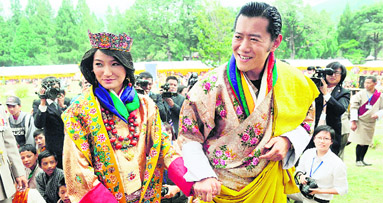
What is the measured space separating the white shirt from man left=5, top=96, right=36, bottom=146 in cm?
420

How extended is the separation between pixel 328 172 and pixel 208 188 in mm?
2304

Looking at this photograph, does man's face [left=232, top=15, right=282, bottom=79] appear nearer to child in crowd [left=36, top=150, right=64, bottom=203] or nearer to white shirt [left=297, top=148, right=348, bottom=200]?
white shirt [left=297, top=148, right=348, bottom=200]

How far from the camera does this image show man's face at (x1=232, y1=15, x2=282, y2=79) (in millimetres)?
1614

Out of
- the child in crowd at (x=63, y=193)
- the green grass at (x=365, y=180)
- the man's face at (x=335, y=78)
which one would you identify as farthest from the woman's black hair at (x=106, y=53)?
the green grass at (x=365, y=180)

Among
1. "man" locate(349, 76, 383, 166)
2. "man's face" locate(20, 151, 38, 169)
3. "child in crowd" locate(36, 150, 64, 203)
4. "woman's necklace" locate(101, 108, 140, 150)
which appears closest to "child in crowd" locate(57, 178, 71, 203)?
"child in crowd" locate(36, 150, 64, 203)

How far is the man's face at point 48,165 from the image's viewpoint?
11.8 feet

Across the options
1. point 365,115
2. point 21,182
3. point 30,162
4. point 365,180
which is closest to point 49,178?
point 30,162

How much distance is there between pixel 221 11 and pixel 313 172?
2007cm

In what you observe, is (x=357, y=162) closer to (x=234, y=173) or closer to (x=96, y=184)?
(x=234, y=173)

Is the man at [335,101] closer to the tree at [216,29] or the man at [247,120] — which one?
the man at [247,120]

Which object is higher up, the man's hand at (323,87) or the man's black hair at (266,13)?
the man's black hair at (266,13)

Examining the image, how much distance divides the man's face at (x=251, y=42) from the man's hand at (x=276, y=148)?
16.9 inches

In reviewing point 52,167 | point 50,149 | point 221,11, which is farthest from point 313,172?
point 221,11

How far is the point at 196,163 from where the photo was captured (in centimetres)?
168
